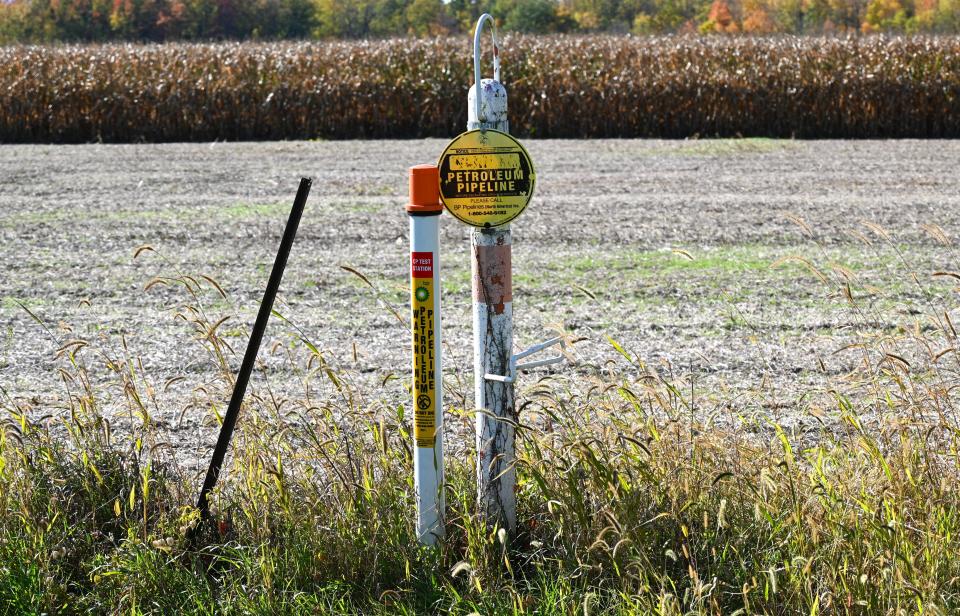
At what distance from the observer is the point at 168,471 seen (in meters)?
3.81

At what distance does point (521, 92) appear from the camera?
835 inches

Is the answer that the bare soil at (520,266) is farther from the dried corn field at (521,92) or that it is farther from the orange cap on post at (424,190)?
the dried corn field at (521,92)

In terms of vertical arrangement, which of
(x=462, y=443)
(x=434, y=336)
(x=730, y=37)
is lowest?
(x=462, y=443)

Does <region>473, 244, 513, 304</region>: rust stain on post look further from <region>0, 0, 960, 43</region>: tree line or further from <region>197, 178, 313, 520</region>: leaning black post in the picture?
<region>0, 0, 960, 43</region>: tree line

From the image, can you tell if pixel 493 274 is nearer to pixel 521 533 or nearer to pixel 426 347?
pixel 426 347

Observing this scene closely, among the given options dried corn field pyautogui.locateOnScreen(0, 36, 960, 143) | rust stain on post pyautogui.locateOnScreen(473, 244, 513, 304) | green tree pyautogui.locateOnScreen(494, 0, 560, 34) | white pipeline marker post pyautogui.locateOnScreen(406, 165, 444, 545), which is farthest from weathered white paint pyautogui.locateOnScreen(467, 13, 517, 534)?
green tree pyautogui.locateOnScreen(494, 0, 560, 34)

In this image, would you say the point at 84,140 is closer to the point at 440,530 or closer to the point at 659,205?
the point at 659,205

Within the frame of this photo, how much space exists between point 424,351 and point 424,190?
512 millimetres

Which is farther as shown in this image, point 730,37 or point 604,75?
point 730,37

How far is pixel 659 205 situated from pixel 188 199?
222 inches

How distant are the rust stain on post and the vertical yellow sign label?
0.52ft

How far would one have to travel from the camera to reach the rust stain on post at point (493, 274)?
3.20 metres

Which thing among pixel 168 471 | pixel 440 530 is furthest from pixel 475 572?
pixel 168 471

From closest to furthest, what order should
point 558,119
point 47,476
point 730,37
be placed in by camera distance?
point 47,476
point 558,119
point 730,37
